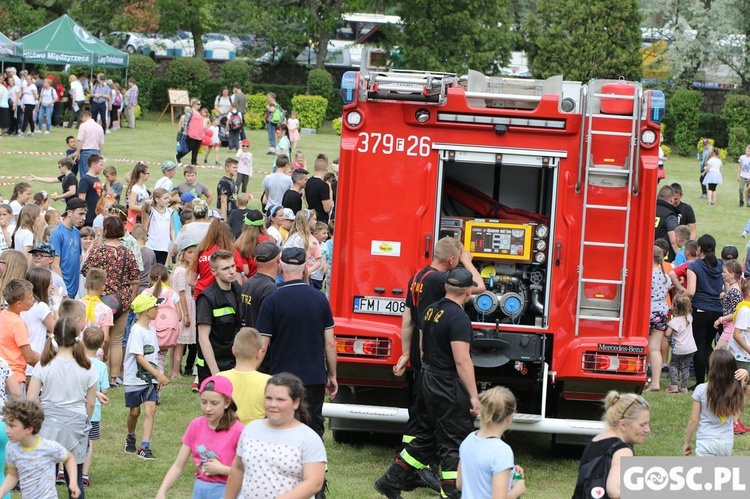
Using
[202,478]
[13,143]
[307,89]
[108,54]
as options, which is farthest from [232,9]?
[202,478]

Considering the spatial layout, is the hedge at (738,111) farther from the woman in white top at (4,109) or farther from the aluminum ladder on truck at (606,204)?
the aluminum ladder on truck at (606,204)

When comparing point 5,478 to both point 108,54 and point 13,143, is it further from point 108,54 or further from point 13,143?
point 108,54

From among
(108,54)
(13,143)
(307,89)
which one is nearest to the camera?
(13,143)

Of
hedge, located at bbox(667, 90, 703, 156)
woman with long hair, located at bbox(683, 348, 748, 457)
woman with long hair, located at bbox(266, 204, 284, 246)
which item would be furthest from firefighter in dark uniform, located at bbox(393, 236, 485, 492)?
hedge, located at bbox(667, 90, 703, 156)

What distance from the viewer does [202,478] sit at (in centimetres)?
654

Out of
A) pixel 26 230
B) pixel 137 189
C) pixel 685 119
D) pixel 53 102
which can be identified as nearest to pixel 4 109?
pixel 53 102

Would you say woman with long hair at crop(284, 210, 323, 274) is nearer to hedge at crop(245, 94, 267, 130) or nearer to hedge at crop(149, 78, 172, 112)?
hedge at crop(245, 94, 267, 130)

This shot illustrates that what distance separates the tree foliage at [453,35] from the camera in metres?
45.2

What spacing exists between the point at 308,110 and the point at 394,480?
33.1 m

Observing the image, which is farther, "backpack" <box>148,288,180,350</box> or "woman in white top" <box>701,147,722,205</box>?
"woman in white top" <box>701,147,722,205</box>

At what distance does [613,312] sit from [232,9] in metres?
44.5

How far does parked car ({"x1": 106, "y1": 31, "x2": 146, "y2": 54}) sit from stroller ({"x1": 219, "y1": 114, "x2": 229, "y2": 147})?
762 inches

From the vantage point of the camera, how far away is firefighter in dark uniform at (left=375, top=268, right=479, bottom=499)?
830cm

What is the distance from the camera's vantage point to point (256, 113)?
40562mm
